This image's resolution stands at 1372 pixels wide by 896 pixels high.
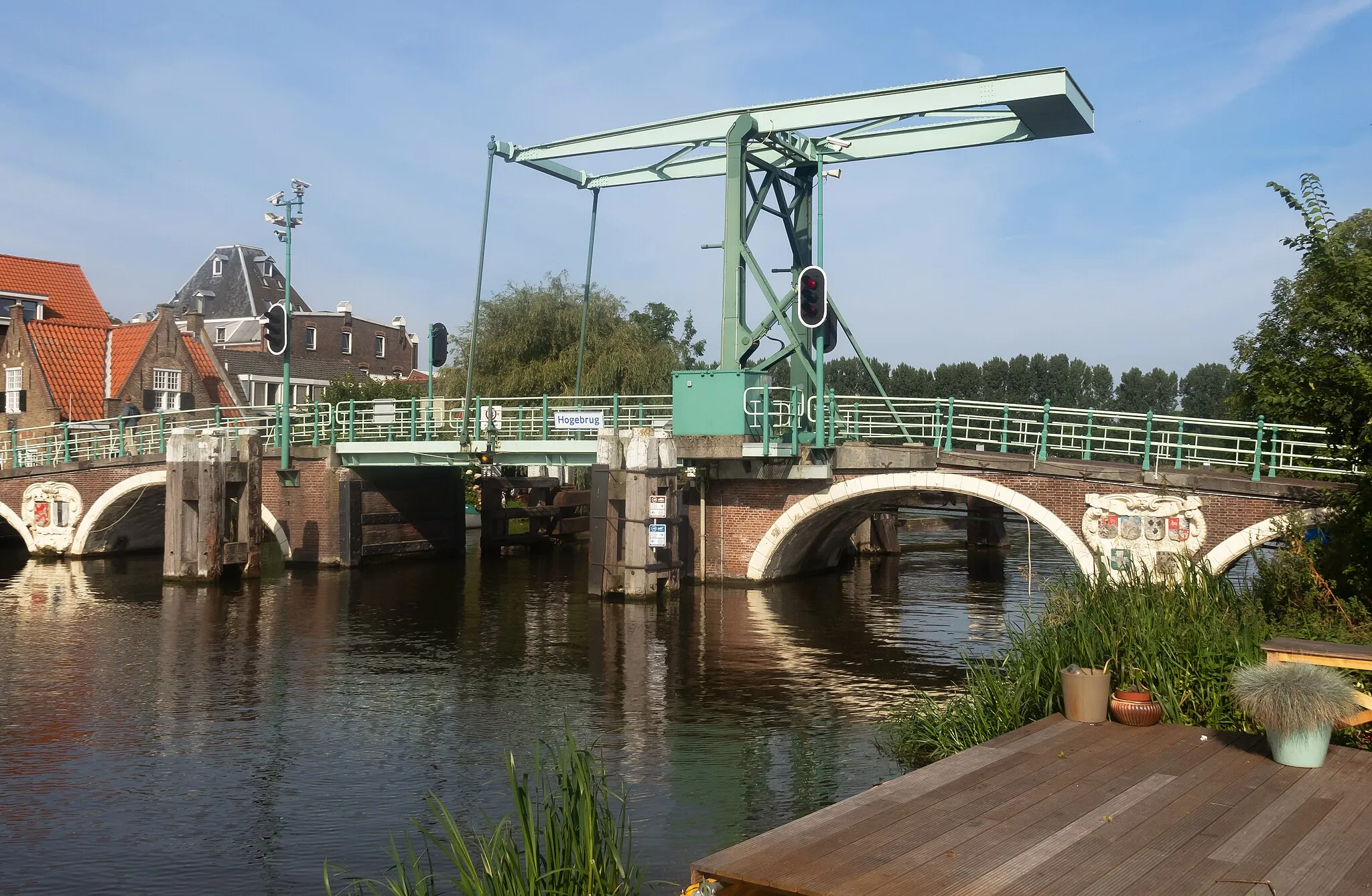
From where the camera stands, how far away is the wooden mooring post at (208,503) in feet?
73.1

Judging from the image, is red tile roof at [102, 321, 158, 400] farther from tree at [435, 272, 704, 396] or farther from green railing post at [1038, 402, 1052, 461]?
green railing post at [1038, 402, 1052, 461]

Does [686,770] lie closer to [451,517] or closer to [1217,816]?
[1217,816]

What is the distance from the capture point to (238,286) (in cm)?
5888

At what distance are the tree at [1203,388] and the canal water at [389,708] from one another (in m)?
50.8

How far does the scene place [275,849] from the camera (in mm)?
8000

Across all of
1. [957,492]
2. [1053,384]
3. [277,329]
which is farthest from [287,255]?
[1053,384]

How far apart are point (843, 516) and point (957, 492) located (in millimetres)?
3937

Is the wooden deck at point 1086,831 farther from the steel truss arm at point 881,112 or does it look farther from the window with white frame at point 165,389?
the window with white frame at point 165,389

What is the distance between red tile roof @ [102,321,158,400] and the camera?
40625 mm

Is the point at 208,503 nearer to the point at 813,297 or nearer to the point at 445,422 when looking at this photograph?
the point at 445,422

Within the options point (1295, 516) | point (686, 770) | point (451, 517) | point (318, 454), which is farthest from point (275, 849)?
point (451, 517)

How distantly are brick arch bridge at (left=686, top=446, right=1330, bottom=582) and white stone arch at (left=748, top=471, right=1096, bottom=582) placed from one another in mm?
22

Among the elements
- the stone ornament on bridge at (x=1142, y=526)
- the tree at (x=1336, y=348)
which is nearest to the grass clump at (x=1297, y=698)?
the tree at (x=1336, y=348)

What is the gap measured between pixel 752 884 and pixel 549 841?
2.87 feet
